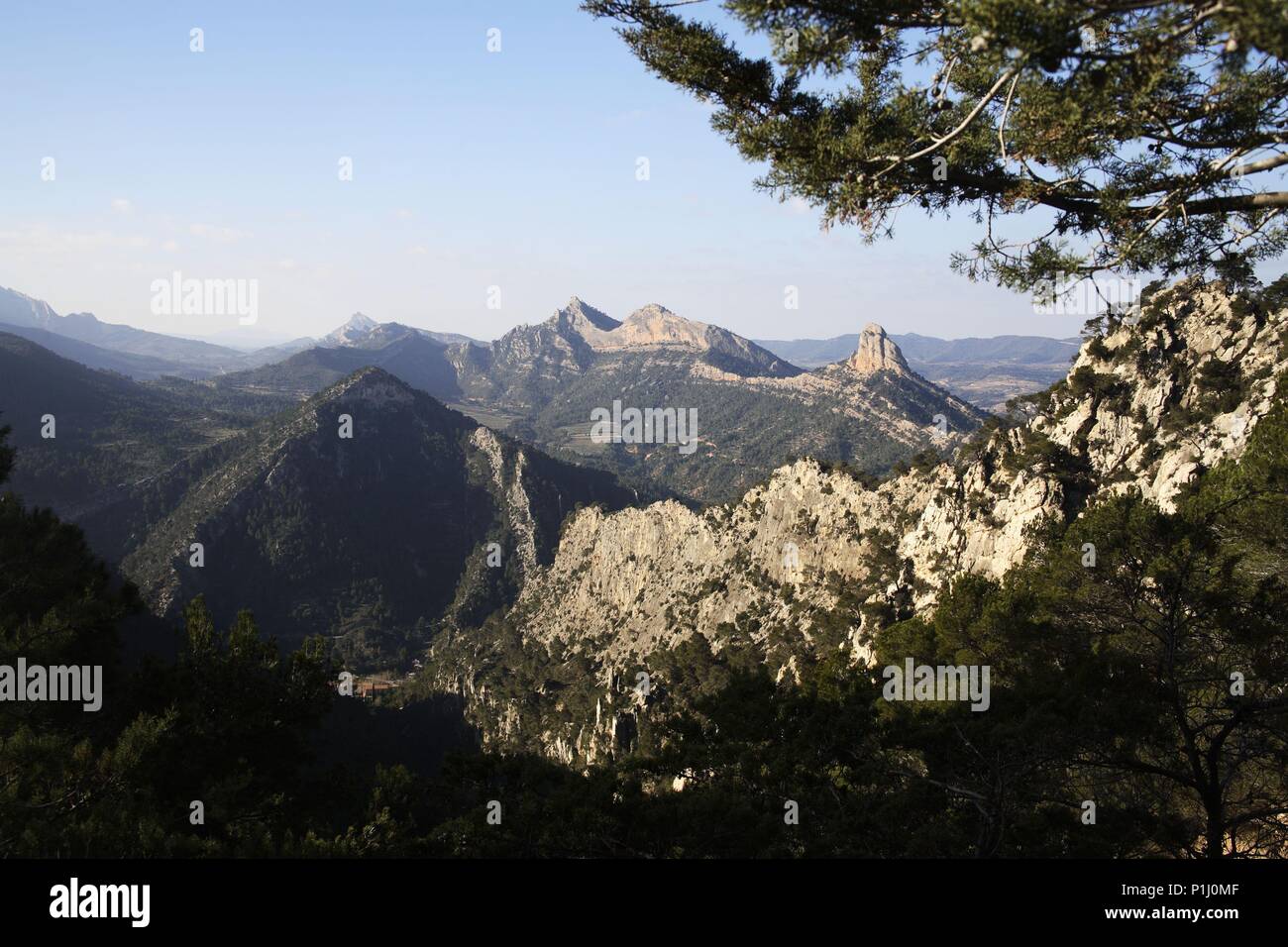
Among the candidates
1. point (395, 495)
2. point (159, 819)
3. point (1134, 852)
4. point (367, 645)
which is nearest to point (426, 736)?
point (367, 645)

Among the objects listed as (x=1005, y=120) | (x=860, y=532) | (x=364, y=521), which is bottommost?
(x=364, y=521)

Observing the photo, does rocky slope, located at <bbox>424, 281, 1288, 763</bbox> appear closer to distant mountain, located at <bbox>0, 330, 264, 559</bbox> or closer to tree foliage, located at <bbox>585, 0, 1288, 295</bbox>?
tree foliage, located at <bbox>585, 0, 1288, 295</bbox>

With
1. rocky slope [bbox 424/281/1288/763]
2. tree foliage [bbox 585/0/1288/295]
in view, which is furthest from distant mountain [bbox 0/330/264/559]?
tree foliage [bbox 585/0/1288/295]

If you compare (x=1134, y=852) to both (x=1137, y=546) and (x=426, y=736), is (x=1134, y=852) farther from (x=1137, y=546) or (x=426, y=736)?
(x=426, y=736)

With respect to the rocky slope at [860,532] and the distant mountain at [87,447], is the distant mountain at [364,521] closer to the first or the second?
the distant mountain at [87,447]

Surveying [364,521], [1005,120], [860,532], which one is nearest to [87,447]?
[364,521]

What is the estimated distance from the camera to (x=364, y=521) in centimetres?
15025

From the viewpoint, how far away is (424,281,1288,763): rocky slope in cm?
3484

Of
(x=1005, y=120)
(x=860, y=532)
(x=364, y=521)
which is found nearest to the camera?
(x=1005, y=120)

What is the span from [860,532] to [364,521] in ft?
417

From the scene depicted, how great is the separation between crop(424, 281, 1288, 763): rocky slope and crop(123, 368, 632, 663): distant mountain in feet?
165

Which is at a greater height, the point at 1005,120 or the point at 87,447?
the point at 87,447

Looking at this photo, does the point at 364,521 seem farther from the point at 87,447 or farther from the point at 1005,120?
the point at 1005,120

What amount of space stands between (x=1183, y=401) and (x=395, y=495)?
154695 mm
